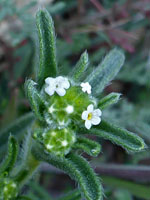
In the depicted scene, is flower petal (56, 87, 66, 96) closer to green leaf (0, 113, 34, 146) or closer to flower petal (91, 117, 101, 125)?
flower petal (91, 117, 101, 125)

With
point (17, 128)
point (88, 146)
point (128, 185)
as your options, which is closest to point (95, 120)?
point (88, 146)

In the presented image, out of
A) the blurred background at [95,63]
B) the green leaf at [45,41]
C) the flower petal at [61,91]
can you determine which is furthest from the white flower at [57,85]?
the blurred background at [95,63]

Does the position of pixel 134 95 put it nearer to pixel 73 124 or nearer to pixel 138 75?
pixel 138 75

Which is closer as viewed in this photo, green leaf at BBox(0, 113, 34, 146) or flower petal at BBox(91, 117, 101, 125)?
flower petal at BBox(91, 117, 101, 125)

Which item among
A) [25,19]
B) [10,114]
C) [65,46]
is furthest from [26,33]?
[10,114]

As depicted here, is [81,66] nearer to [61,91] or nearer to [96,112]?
[61,91]

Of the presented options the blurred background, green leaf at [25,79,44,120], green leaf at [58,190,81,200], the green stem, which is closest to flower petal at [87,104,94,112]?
green leaf at [25,79,44,120]
